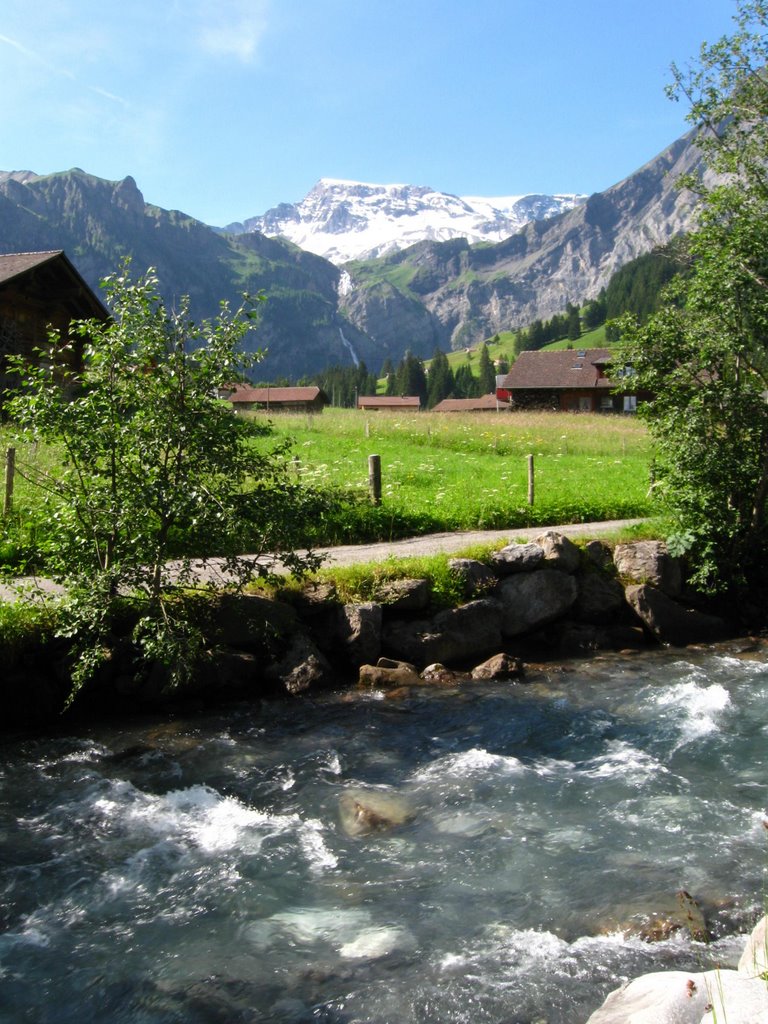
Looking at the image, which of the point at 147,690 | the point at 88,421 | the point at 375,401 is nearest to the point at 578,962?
the point at 147,690

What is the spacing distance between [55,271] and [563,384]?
67399 millimetres

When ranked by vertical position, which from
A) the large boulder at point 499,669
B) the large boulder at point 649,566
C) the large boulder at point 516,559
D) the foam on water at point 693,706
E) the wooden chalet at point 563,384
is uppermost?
the wooden chalet at point 563,384

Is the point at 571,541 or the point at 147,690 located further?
the point at 571,541

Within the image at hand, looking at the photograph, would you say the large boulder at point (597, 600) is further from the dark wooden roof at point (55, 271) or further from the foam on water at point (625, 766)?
the dark wooden roof at point (55, 271)

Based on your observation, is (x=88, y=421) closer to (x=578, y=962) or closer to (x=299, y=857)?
(x=299, y=857)

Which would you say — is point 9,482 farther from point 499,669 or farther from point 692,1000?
point 692,1000

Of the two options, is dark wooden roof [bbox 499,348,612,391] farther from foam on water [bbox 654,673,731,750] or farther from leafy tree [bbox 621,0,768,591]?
foam on water [bbox 654,673,731,750]

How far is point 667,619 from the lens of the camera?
16.3 metres

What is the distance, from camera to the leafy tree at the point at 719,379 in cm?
1630

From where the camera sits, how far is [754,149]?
1789 cm

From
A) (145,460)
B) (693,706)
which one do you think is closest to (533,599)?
(693,706)

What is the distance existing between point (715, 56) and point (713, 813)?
663 inches

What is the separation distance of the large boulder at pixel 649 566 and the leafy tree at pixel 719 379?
42 centimetres

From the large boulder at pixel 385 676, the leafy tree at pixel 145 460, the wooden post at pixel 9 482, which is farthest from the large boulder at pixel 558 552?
the wooden post at pixel 9 482
